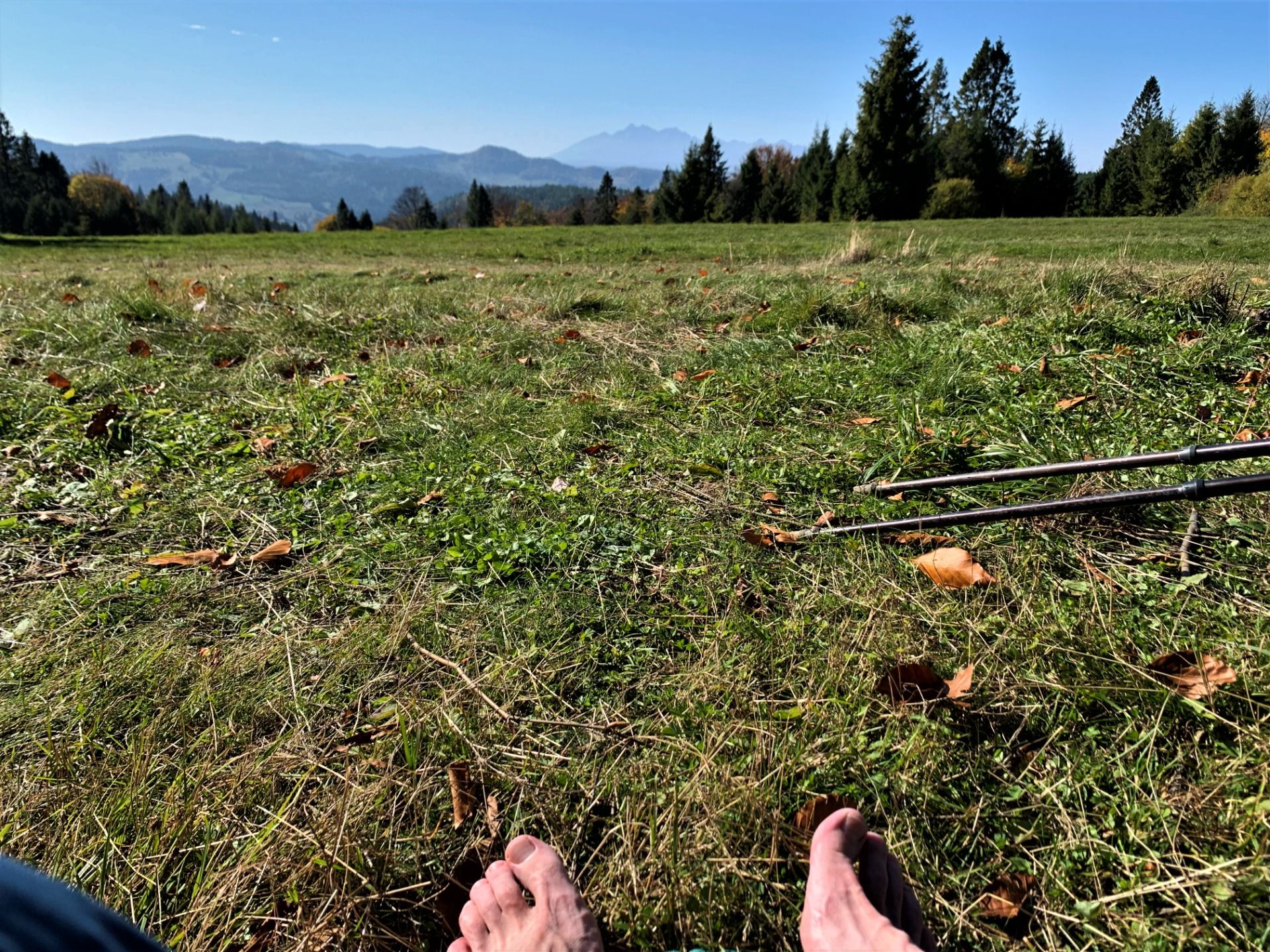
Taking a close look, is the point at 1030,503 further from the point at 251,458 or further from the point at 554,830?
the point at 251,458

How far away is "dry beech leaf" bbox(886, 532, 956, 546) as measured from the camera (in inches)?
85.9

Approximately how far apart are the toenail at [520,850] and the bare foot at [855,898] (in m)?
0.55

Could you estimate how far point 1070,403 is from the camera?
2.84m

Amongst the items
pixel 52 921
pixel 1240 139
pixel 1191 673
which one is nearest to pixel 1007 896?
pixel 1191 673

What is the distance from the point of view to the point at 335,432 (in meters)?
3.13

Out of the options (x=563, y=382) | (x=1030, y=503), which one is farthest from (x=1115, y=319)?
(x=563, y=382)

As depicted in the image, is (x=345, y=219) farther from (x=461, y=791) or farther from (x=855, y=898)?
(x=855, y=898)

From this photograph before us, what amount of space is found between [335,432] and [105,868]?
81.9 inches

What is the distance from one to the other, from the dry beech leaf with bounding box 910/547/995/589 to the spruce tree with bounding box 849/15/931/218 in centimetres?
3387

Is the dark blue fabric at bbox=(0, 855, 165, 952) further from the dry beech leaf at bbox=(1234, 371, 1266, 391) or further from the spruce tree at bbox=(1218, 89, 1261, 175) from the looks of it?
the spruce tree at bbox=(1218, 89, 1261, 175)

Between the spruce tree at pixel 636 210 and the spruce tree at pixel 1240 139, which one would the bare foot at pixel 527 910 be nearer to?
the spruce tree at pixel 1240 139

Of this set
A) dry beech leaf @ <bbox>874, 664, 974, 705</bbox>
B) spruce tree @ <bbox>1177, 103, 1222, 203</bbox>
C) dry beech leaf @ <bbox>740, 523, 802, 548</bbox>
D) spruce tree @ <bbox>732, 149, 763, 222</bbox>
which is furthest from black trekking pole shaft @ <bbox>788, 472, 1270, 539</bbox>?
spruce tree @ <bbox>732, 149, 763, 222</bbox>

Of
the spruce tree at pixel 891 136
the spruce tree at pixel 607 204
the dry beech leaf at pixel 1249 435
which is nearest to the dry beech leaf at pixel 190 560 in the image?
the dry beech leaf at pixel 1249 435

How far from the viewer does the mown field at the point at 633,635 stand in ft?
4.33
